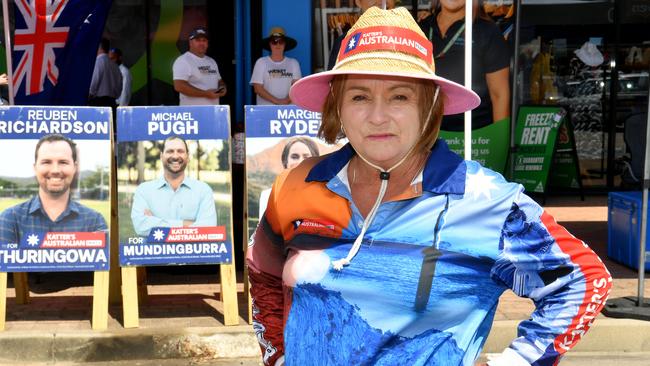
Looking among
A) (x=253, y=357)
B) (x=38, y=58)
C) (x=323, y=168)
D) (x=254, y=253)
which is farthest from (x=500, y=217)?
(x=38, y=58)

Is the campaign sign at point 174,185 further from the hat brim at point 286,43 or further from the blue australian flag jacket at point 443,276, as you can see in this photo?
the blue australian flag jacket at point 443,276

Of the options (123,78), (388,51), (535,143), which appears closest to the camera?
(388,51)

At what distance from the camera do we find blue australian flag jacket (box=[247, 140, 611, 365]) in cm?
235

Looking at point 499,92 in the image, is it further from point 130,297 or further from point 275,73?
point 130,297

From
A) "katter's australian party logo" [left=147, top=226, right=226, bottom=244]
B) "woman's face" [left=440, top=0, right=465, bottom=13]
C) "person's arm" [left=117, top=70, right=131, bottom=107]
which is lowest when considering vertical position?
"katter's australian party logo" [left=147, top=226, right=226, bottom=244]

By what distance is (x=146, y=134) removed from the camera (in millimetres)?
6938

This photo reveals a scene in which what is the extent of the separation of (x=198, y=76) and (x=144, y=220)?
3.41 metres

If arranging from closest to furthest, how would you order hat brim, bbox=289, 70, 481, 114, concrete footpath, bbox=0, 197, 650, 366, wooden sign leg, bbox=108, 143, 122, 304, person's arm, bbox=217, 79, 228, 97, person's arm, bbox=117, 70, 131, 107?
1. hat brim, bbox=289, 70, 481, 114
2. concrete footpath, bbox=0, 197, 650, 366
3. wooden sign leg, bbox=108, 143, 122, 304
4. person's arm, bbox=217, 79, 228, 97
5. person's arm, bbox=117, 70, 131, 107

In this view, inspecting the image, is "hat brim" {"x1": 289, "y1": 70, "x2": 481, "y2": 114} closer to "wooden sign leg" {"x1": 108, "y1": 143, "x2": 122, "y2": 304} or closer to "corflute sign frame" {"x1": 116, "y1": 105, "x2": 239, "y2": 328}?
"corflute sign frame" {"x1": 116, "y1": 105, "x2": 239, "y2": 328}

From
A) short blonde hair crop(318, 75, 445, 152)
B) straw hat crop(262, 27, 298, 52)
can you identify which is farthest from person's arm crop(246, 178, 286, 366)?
straw hat crop(262, 27, 298, 52)

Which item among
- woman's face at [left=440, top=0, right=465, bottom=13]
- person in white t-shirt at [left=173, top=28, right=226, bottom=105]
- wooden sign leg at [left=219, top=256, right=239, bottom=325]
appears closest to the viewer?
wooden sign leg at [left=219, top=256, right=239, bottom=325]

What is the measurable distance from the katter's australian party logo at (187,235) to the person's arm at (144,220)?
0.10 ft

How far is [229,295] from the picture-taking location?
6984 millimetres

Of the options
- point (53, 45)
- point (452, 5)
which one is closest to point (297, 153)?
point (53, 45)
